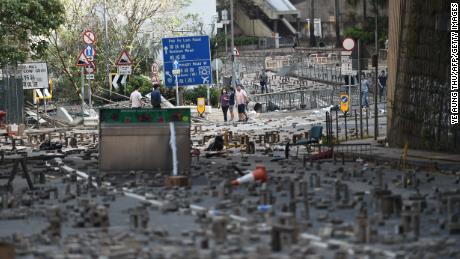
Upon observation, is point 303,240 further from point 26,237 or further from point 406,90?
point 406,90

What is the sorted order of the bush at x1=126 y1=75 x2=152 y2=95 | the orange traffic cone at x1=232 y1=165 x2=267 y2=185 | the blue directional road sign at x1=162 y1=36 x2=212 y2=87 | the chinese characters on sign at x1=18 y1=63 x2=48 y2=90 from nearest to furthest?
1. the orange traffic cone at x1=232 y1=165 x2=267 y2=185
2. the chinese characters on sign at x1=18 y1=63 x2=48 y2=90
3. the blue directional road sign at x1=162 y1=36 x2=212 y2=87
4. the bush at x1=126 y1=75 x2=152 y2=95

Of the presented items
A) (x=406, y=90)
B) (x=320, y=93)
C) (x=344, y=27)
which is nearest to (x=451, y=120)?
(x=406, y=90)

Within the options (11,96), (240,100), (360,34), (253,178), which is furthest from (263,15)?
(253,178)

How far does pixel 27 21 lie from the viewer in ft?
152

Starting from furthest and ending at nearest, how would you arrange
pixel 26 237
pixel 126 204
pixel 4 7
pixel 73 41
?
pixel 73 41 → pixel 4 7 → pixel 126 204 → pixel 26 237

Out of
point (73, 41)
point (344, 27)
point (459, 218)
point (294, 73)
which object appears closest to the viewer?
point (459, 218)

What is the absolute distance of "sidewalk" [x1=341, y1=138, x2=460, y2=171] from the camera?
91.1 ft

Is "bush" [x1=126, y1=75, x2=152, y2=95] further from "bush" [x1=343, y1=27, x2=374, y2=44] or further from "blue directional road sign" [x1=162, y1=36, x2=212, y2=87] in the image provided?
"bush" [x1=343, y1=27, x2=374, y2=44]

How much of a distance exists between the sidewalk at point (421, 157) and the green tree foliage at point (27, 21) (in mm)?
16941

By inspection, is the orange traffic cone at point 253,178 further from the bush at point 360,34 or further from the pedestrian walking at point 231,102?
the bush at point 360,34

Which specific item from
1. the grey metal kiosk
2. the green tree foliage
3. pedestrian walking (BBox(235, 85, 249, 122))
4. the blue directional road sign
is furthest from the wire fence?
the grey metal kiosk

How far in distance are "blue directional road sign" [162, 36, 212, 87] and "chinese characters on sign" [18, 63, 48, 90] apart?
485 cm

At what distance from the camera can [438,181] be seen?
2400cm

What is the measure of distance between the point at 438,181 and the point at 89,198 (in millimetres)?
6544
